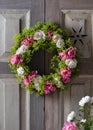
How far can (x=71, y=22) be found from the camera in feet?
6.05

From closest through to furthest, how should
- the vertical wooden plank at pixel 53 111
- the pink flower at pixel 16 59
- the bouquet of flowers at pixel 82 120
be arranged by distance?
the bouquet of flowers at pixel 82 120 → the pink flower at pixel 16 59 → the vertical wooden plank at pixel 53 111

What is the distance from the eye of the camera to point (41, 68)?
1833 mm

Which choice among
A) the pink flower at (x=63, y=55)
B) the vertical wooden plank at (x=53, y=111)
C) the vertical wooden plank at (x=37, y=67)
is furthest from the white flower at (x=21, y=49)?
the vertical wooden plank at (x=53, y=111)

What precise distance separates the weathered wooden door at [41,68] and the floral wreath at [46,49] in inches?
2.5

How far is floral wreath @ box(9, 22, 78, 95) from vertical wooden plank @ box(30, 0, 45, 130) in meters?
0.05

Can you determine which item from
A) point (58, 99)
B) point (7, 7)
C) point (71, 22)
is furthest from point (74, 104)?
point (7, 7)

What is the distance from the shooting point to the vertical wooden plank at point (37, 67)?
183 cm

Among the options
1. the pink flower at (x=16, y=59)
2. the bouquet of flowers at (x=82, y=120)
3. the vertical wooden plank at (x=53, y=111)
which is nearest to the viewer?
the bouquet of flowers at (x=82, y=120)

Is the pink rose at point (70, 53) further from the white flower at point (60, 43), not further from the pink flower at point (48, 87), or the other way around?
the pink flower at point (48, 87)

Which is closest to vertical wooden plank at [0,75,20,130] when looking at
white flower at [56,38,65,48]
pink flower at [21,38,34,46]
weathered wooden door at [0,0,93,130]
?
weathered wooden door at [0,0,93,130]

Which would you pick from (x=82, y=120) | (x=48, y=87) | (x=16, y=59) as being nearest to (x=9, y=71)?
(x=16, y=59)

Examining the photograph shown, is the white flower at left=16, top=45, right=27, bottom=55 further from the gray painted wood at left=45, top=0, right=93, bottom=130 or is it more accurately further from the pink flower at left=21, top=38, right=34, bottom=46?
the gray painted wood at left=45, top=0, right=93, bottom=130

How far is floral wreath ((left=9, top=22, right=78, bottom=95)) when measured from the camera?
1762 mm

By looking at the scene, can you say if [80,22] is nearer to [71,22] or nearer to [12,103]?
[71,22]
